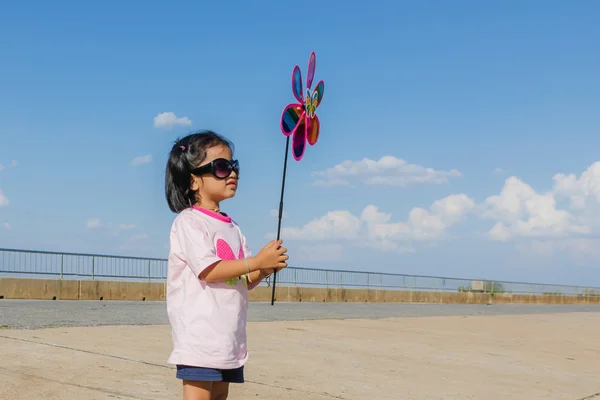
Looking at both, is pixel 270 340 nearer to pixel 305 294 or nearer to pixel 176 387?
pixel 176 387

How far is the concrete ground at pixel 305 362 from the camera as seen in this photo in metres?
5.48

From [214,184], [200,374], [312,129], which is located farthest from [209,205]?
[312,129]

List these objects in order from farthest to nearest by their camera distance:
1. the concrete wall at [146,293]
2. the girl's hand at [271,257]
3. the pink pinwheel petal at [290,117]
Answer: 1. the concrete wall at [146,293]
2. the pink pinwheel petal at [290,117]
3. the girl's hand at [271,257]

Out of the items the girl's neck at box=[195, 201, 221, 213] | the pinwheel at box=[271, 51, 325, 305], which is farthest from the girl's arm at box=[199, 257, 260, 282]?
the pinwheel at box=[271, 51, 325, 305]

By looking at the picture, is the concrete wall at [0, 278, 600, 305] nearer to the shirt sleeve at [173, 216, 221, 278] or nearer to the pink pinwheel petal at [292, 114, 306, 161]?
the pink pinwheel petal at [292, 114, 306, 161]

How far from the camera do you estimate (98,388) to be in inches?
204

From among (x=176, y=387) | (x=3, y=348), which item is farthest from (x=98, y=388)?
(x=3, y=348)

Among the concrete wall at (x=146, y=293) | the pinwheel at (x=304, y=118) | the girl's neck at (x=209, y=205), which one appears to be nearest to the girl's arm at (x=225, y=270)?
the girl's neck at (x=209, y=205)

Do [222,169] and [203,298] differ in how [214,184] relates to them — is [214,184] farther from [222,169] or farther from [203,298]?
[203,298]

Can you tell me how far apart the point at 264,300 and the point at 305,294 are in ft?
7.84

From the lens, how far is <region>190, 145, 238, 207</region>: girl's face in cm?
342

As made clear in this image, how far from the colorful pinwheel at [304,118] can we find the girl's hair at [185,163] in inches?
110

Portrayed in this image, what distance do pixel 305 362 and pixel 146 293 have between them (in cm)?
1458

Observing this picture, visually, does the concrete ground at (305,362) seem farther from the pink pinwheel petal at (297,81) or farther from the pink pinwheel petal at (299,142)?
the pink pinwheel petal at (297,81)
